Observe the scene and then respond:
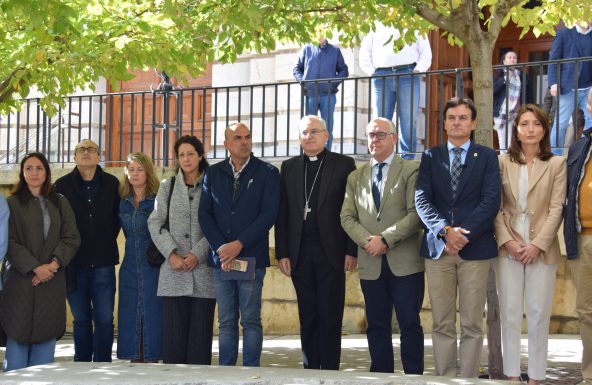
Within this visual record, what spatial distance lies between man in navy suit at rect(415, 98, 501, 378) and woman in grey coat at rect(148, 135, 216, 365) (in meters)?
1.78

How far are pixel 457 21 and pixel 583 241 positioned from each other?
6.70 ft

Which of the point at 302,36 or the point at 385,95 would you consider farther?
the point at 385,95

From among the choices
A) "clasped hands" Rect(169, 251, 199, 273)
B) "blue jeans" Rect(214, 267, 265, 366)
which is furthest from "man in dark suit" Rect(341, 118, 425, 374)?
"clasped hands" Rect(169, 251, 199, 273)

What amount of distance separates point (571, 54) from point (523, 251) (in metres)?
4.52

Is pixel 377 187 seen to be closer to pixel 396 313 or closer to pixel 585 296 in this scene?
pixel 396 313

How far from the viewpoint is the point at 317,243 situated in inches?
280

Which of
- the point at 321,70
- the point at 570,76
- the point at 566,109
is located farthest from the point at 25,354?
the point at 570,76

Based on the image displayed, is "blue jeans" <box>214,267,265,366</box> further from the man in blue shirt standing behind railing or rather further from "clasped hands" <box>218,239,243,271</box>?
the man in blue shirt standing behind railing

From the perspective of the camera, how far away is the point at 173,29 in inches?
333

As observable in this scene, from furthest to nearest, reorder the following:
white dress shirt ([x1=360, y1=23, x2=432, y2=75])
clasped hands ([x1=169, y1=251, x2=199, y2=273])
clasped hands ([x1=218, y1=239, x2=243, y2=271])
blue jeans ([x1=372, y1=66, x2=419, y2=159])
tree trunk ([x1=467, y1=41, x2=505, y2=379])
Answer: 1. white dress shirt ([x1=360, y1=23, x2=432, y2=75])
2. blue jeans ([x1=372, y1=66, x2=419, y2=159])
3. clasped hands ([x1=169, y1=251, x2=199, y2=273])
4. tree trunk ([x1=467, y1=41, x2=505, y2=379])
5. clasped hands ([x1=218, y1=239, x2=243, y2=271])

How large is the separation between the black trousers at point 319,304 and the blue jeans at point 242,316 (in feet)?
1.08

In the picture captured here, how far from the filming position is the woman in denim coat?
7.86 meters

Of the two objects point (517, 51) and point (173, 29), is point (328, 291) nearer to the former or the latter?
point (173, 29)

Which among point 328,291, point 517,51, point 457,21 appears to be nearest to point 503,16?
point 457,21
